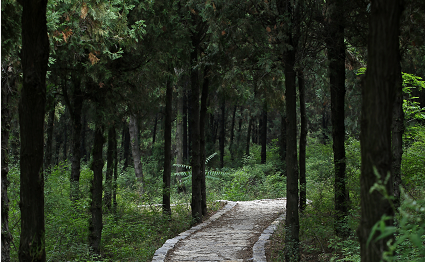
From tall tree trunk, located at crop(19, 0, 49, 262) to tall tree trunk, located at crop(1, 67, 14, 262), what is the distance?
1934 mm

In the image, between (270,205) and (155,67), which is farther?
(270,205)

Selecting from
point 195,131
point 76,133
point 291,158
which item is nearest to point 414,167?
point 291,158

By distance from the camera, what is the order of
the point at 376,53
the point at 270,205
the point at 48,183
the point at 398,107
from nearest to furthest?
the point at 376,53, the point at 398,107, the point at 48,183, the point at 270,205

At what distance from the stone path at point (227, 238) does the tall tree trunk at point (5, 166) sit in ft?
9.21

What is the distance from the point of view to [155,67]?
921 centimetres

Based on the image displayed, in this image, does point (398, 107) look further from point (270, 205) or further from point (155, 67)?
point (270, 205)

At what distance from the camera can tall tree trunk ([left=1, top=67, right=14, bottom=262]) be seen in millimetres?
5074

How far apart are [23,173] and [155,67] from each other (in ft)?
20.1

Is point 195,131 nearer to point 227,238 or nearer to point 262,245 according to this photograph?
point 227,238

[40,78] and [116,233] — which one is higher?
[40,78]

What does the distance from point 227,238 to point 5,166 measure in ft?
18.5

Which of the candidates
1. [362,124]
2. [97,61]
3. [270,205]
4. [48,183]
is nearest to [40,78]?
[362,124]

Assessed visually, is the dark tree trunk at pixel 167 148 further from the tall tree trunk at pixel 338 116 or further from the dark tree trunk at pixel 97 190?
the tall tree trunk at pixel 338 116

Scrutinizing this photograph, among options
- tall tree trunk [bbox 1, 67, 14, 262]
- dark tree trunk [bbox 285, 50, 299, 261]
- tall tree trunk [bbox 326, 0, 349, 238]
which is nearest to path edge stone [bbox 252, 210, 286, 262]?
dark tree trunk [bbox 285, 50, 299, 261]
